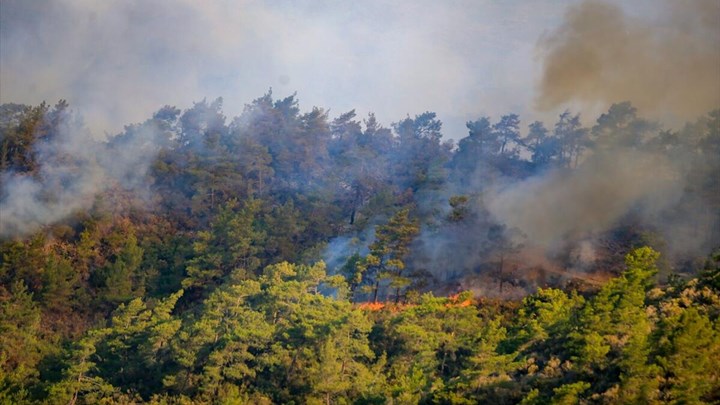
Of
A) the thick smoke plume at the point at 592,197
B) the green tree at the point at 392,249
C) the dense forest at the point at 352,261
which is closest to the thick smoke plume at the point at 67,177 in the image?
the dense forest at the point at 352,261

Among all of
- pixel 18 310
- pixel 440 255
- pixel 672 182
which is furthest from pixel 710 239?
pixel 18 310

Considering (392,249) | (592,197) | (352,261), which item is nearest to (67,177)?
(352,261)

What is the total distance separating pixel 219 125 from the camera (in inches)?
2527

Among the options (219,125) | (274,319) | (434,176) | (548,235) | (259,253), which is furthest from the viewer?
(219,125)

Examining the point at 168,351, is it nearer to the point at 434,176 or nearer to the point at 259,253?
the point at 259,253

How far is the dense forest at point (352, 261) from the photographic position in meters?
24.2

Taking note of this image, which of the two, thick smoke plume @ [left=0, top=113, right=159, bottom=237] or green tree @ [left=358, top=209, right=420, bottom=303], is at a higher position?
thick smoke plume @ [left=0, top=113, right=159, bottom=237]

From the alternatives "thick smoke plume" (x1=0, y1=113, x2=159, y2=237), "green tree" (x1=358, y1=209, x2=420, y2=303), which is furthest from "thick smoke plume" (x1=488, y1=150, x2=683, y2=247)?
"thick smoke plume" (x1=0, y1=113, x2=159, y2=237)

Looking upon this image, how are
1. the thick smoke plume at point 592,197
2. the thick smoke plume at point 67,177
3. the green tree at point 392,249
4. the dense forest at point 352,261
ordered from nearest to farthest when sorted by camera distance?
1. the dense forest at point 352,261
2. the green tree at point 392,249
3. the thick smoke plume at point 67,177
4. the thick smoke plume at point 592,197

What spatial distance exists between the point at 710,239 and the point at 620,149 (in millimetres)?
10930

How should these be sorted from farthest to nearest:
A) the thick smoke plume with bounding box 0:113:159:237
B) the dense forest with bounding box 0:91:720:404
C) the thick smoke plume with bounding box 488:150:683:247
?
the thick smoke plume with bounding box 488:150:683:247 < the thick smoke plume with bounding box 0:113:159:237 < the dense forest with bounding box 0:91:720:404

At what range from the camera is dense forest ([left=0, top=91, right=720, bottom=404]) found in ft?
79.4

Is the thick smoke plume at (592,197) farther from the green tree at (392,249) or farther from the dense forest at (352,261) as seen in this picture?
the green tree at (392,249)

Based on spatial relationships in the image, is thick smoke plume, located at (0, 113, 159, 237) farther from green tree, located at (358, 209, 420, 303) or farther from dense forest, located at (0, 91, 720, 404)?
green tree, located at (358, 209, 420, 303)
